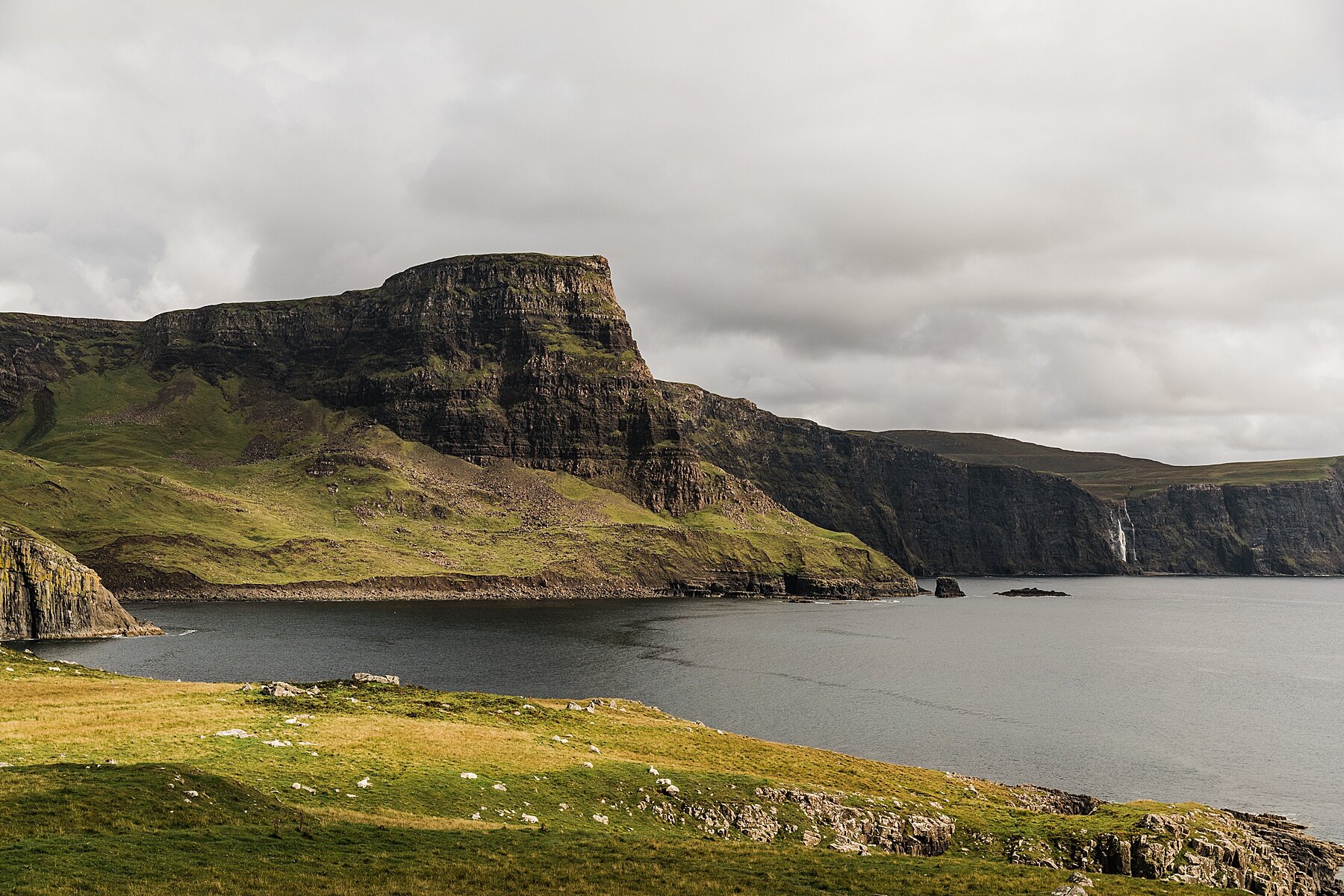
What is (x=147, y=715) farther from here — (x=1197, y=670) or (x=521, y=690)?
A: (x=1197, y=670)

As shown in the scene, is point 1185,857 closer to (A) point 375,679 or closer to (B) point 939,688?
(A) point 375,679

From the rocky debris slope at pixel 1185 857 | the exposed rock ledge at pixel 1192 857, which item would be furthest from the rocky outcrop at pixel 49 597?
the rocky debris slope at pixel 1185 857

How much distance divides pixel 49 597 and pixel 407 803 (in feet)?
489

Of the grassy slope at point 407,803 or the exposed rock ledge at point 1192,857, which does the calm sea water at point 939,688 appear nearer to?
the exposed rock ledge at point 1192,857

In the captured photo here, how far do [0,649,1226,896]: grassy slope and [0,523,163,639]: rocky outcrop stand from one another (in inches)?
3666

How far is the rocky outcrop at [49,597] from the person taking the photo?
150 metres

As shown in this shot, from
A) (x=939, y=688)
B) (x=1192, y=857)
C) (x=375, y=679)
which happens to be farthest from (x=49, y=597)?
(x=1192, y=857)

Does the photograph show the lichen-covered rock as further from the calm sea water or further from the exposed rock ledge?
the calm sea water

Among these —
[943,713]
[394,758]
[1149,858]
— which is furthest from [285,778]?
[943,713]

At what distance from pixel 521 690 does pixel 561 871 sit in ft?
297

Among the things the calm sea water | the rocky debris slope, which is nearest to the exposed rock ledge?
the rocky debris slope

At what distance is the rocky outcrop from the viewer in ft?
493

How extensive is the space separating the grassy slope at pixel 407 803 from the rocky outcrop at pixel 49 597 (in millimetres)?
93111

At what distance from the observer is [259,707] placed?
63156 mm
